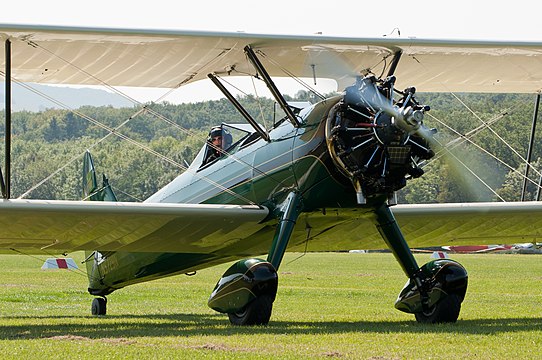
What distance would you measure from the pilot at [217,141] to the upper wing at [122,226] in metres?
1.24

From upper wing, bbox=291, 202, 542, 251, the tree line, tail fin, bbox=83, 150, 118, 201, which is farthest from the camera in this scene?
the tree line

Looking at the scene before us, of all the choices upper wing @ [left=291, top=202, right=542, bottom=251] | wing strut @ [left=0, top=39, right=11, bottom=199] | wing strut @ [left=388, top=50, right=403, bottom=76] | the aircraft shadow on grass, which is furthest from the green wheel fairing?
wing strut @ [left=388, top=50, right=403, bottom=76]

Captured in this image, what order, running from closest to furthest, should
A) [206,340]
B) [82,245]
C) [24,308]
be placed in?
1. [206,340]
2. [82,245]
3. [24,308]

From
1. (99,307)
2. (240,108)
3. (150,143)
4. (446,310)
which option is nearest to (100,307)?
(99,307)

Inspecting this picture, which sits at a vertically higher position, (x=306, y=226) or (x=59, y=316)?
(x=306, y=226)

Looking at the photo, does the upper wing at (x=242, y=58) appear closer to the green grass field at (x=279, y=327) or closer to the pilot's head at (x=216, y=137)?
the pilot's head at (x=216, y=137)

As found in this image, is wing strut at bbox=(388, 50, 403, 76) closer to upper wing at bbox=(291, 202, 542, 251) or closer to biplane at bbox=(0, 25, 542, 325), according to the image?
biplane at bbox=(0, 25, 542, 325)

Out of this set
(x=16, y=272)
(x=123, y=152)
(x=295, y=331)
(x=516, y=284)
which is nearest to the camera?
(x=295, y=331)

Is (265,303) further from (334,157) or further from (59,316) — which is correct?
(59,316)

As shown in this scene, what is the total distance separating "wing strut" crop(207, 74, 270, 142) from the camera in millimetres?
12172

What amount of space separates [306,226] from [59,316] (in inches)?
174

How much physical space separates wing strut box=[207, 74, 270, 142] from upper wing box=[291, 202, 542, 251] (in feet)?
3.95

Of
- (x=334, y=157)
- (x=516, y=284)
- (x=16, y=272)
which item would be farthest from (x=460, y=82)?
(x=16, y=272)

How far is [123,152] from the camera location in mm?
110562
